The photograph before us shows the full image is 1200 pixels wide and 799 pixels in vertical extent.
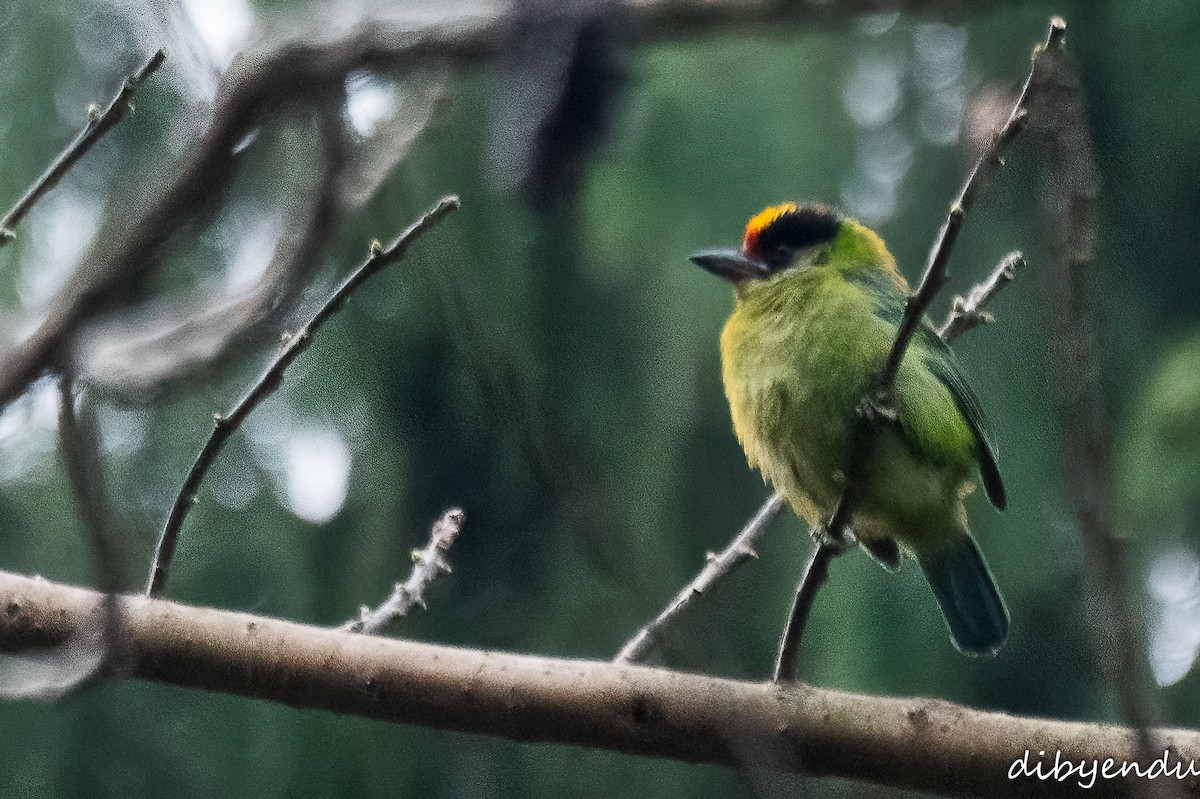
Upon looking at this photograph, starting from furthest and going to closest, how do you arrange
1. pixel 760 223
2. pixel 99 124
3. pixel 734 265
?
pixel 760 223 < pixel 734 265 < pixel 99 124

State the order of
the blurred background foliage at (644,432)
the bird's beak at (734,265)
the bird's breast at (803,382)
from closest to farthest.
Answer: the bird's breast at (803,382) < the bird's beak at (734,265) < the blurred background foliage at (644,432)

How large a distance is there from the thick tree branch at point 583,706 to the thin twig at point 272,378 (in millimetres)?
88

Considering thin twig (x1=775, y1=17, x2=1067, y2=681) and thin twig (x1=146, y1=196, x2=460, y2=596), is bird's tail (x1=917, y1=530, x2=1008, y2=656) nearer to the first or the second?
thin twig (x1=775, y1=17, x2=1067, y2=681)

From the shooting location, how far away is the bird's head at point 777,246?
2854 millimetres

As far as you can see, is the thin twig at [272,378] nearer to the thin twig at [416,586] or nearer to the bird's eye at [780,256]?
the thin twig at [416,586]

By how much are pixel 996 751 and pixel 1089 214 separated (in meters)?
1.08

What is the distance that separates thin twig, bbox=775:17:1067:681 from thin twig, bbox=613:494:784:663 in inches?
6.6

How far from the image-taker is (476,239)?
346 centimetres

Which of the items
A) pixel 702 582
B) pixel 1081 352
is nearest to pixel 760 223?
pixel 702 582

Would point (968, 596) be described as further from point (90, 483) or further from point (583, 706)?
point (90, 483)

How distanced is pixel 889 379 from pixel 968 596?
909 millimetres

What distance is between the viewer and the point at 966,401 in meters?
2.68

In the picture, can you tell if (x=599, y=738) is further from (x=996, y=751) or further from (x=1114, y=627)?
(x=1114, y=627)

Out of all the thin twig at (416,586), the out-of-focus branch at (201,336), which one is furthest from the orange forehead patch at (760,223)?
the out-of-focus branch at (201,336)
